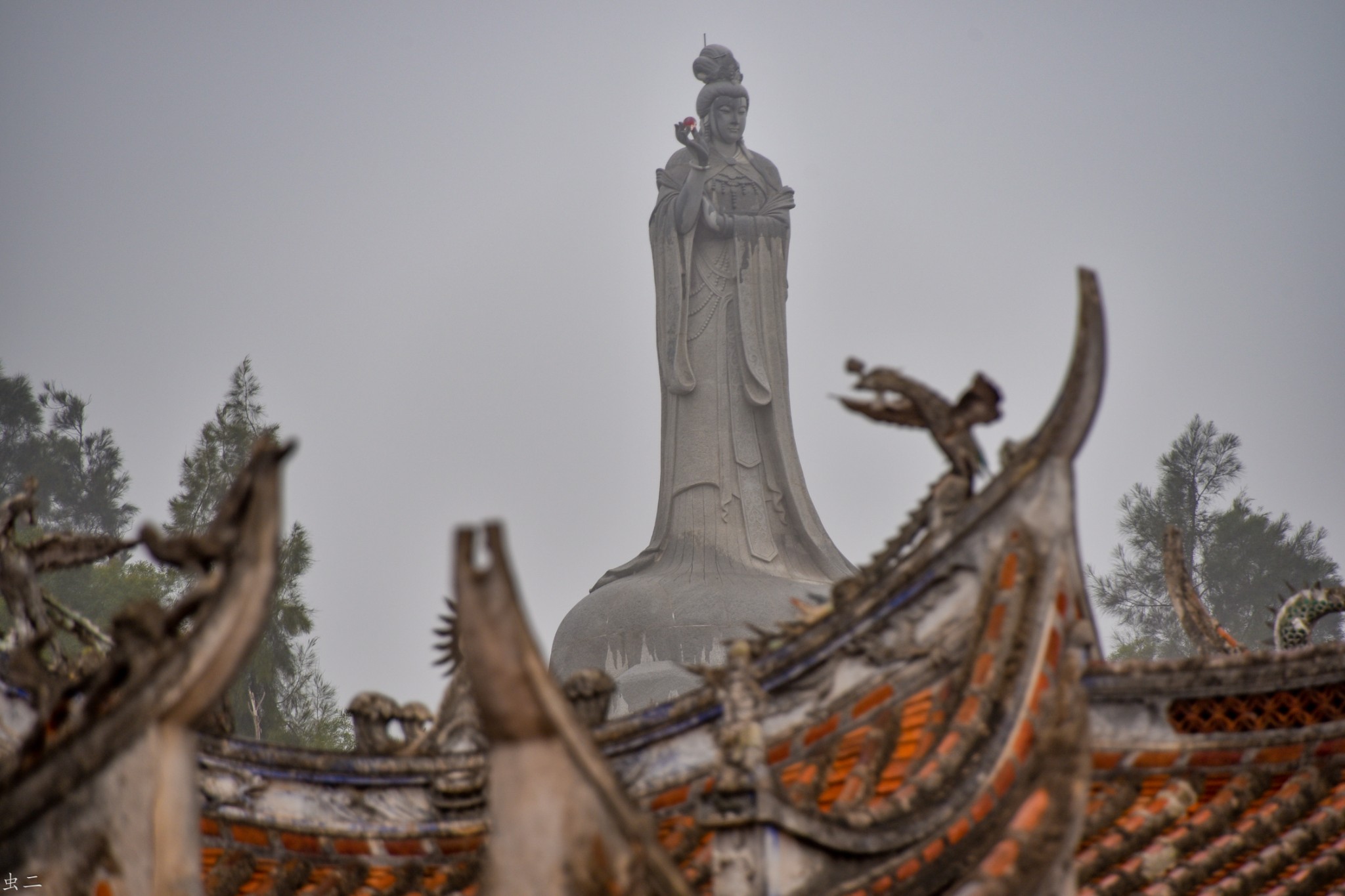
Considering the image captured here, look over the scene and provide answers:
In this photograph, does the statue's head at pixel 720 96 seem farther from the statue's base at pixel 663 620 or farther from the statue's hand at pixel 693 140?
the statue's base at pixel 663 620

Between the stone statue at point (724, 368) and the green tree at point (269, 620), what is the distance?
5474mm

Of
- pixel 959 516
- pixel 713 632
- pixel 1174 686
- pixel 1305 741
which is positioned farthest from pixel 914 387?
pixel 713 632

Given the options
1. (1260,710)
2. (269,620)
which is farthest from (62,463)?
(1260,710)

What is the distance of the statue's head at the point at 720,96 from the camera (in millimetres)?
15078

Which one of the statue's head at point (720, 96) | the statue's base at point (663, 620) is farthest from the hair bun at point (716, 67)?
the statue's base at point (663, 620)

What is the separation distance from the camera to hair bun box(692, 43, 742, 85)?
15.2m

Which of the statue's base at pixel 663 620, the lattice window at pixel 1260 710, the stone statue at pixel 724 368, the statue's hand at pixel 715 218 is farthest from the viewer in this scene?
the statue's hand at pixel 715 218

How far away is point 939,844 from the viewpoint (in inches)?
163

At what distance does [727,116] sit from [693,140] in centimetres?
38

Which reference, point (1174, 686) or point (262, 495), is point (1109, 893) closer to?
point (1174, 686)

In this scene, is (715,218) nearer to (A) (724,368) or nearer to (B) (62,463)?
(A) (724,368)

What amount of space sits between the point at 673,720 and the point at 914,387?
1425 millimetres

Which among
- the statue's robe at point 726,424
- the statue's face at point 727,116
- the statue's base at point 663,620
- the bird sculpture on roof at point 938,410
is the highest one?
the statue's face at point 727,116

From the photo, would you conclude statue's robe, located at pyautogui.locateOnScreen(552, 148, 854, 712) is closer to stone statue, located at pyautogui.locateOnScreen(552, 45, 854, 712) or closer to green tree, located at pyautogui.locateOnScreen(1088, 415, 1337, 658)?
stone statue, located at pyautogui.locateOnScreen(552, 45, 854, 712)
